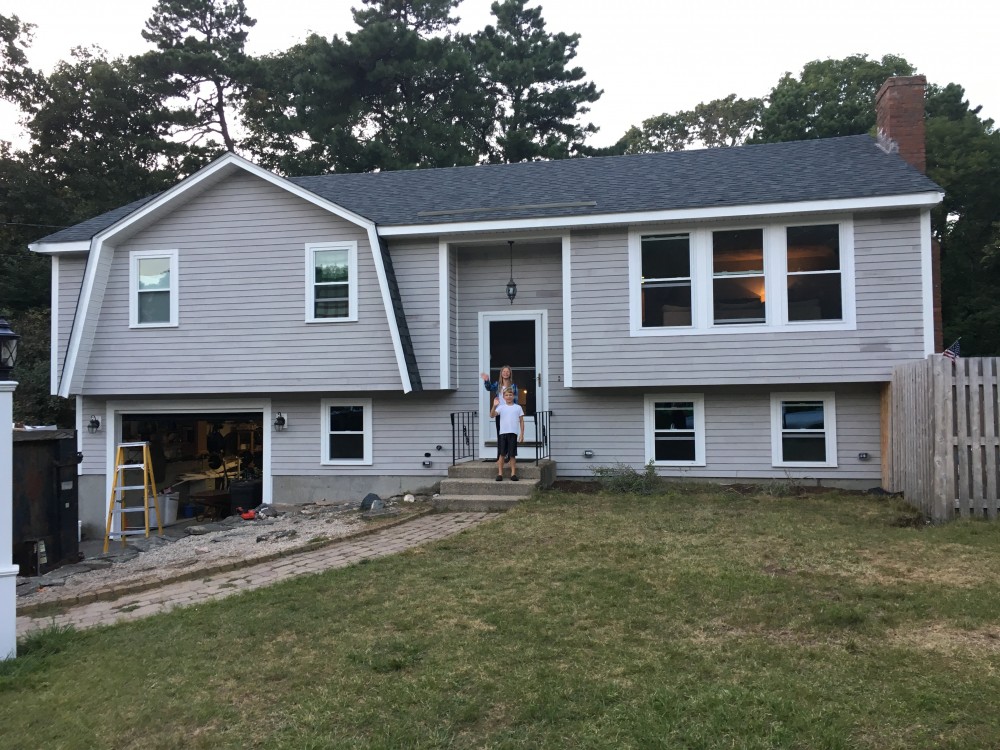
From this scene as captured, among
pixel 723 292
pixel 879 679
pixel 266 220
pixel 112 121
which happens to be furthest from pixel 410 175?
pixel 112 121

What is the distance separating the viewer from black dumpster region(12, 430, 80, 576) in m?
9.64

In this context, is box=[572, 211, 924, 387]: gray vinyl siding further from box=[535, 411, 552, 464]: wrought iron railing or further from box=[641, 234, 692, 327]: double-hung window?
box=[535, 411, 552, 464]: wrought iron railing

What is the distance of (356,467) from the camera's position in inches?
516

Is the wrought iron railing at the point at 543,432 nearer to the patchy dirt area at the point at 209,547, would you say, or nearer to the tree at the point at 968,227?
the patchy dirt area at the point at 209,547

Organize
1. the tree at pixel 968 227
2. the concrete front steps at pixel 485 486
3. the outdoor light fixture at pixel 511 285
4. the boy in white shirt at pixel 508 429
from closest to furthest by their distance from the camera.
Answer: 1. the concrete front steps at pixel 485 486
2. the boy in white shirt at pixel 508 429
3. the outdoor light fixture at pixel 511 285
4. the tree at pixel 968 227

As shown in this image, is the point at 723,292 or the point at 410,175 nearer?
the point at 723,292

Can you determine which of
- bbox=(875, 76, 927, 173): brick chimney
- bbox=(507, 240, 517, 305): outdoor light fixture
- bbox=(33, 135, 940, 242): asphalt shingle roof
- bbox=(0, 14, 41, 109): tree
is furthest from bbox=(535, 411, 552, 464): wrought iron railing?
bbox=(0, 14, 41, 109): tree

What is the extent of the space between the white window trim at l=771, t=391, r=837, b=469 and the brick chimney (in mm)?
4072

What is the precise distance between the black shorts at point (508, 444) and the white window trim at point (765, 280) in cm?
248

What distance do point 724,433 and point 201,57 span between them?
88.3 ft

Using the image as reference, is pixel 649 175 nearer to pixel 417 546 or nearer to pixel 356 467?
pixel 356 467

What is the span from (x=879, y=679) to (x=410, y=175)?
527 inches

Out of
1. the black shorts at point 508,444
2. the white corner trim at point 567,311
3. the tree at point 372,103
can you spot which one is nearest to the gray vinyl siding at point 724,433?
the white corner trim at point 567,311

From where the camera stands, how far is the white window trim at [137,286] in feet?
42.9
